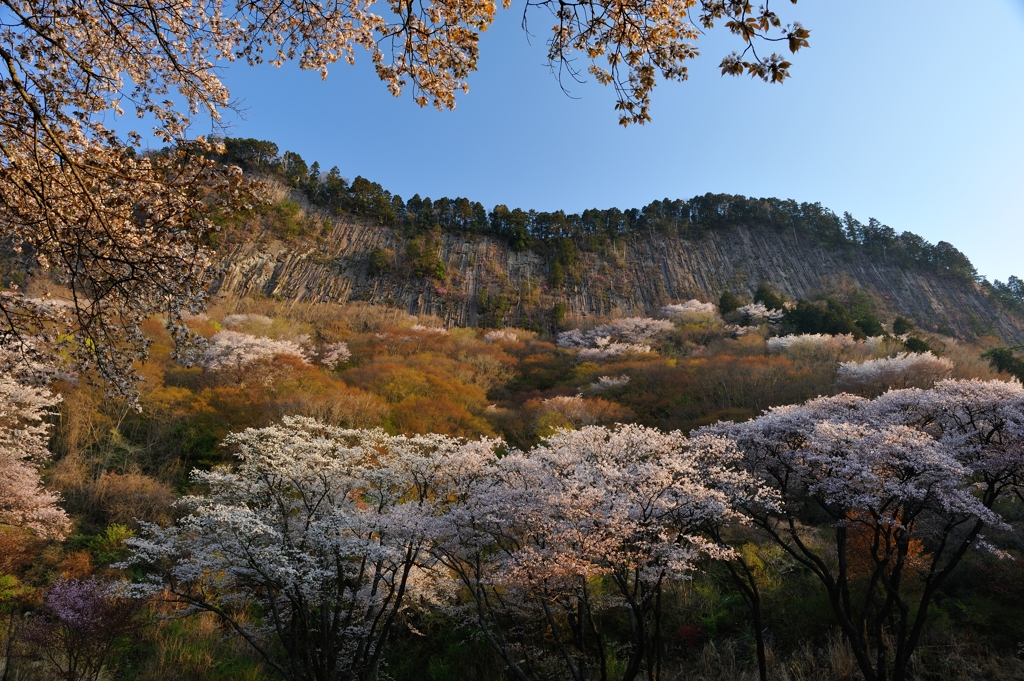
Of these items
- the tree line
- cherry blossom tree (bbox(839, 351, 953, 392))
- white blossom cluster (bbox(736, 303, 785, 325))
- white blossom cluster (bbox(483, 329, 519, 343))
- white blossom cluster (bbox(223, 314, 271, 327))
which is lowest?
white blossom cluster (bbox(223, 314, 271, 327))

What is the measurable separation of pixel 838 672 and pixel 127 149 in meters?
15.1

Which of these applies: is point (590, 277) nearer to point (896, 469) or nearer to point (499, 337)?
point (499, 337)

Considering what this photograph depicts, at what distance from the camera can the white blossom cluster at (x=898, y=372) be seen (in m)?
23.0

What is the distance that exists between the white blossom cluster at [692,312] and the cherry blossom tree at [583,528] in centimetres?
3774

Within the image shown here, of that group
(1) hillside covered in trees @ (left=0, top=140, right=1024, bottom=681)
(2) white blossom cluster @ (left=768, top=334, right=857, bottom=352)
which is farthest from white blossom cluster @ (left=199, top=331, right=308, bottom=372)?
(2) white blossom cluster @ (left=768, top=334, right=857, bottom=352)

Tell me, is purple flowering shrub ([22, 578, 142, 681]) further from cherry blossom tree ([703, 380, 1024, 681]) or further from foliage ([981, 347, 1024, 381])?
foliage ([981, 347, 1024, 381])

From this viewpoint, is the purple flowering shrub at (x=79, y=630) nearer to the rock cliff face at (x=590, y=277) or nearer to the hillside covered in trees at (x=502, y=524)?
the hillside covered in trees at (x=502, y=524)

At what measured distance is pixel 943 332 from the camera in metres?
52.0

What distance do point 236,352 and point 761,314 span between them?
140 ft

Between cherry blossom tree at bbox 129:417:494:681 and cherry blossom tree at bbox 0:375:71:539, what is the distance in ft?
12.4

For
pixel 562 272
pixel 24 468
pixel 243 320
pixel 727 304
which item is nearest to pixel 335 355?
pixel 243 320

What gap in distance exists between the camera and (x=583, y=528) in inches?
356

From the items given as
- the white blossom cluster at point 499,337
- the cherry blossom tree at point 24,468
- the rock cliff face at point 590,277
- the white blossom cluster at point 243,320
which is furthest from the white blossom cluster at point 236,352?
the rock cliff face at point 590,277

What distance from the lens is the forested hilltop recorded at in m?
55.5
